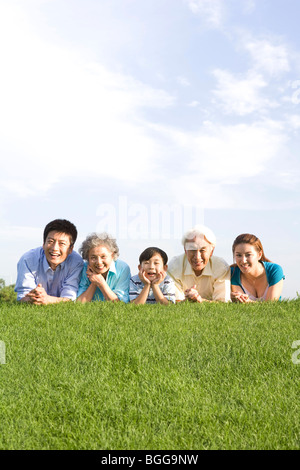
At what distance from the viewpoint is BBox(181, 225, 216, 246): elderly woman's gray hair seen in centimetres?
649

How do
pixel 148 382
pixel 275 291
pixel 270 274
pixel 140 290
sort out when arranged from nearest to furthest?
pixel 148 382
pixel 140 290
pixel 270 274
pixel 275 291

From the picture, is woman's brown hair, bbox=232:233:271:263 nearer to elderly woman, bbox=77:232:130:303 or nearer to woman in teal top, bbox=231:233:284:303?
woman in teal top, bbox=231:233:284:303

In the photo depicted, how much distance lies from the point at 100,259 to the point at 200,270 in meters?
1.48

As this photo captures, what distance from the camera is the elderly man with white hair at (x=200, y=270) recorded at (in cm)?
650

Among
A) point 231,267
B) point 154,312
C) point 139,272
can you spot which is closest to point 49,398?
point 154,312

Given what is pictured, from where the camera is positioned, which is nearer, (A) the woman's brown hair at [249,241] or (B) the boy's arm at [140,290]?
(B) the boy's arm at [140,290]

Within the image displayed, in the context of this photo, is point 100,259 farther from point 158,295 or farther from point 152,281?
point 158,295

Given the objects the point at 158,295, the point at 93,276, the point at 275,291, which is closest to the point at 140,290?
the point at 158,295

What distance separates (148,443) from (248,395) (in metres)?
1.06

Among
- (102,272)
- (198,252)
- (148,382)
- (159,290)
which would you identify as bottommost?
(148,382)

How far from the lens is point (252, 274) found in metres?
6.84

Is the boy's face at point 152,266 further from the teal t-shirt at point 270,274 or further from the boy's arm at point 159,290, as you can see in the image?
the teal t-shirt at point 270,274

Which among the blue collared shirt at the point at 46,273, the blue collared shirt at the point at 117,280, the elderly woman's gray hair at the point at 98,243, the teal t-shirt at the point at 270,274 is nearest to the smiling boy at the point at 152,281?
the blue collared shirt at the point at 117,280

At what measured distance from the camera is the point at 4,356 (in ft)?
14.7
